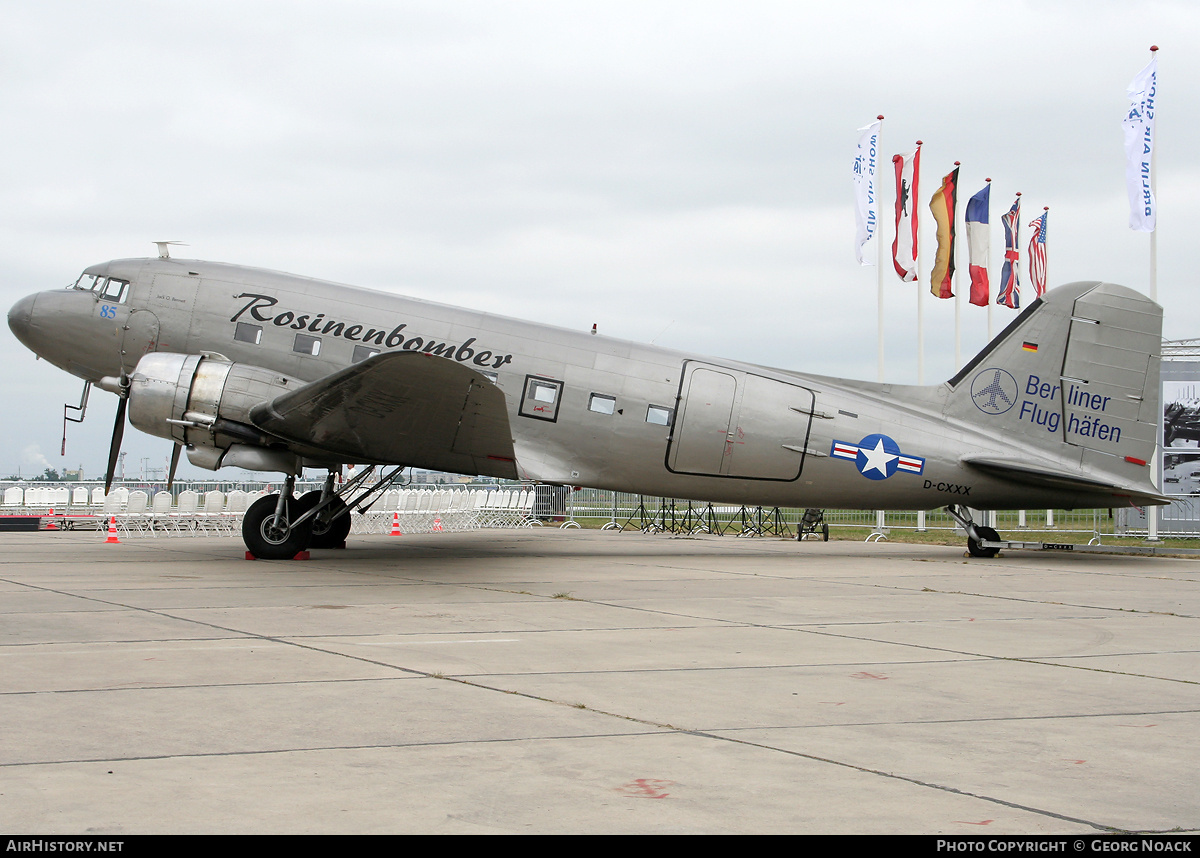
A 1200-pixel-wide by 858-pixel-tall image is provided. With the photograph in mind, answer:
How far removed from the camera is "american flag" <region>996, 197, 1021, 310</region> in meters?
28.9

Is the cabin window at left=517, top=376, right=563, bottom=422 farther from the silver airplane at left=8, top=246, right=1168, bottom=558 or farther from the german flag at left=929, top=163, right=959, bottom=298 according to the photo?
the german flag at left=929, top=163, right=959, bottom=298

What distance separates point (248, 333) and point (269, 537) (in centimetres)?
321

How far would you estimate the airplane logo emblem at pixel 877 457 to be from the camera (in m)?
17.0

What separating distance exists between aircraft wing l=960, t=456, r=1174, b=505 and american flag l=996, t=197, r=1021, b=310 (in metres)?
13.2

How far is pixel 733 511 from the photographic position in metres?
37.7

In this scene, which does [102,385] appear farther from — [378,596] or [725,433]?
[725,433]

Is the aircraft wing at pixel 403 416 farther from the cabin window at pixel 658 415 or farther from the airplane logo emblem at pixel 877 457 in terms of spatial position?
the airplane logo emblem at pixel 877 457

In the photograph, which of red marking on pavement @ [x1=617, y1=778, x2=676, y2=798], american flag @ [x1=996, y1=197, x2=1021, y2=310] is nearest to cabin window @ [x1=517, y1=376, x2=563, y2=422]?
red marking on pavement @ [x1=617, y1=778, x2=676, y2=798]

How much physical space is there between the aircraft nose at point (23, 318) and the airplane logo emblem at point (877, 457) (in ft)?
43.3

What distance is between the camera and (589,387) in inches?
646

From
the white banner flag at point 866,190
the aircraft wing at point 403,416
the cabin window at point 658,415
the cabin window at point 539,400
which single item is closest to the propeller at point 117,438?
the aircraft wing at point 403,416

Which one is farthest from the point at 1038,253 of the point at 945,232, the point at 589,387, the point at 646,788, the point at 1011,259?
the point at 646,788

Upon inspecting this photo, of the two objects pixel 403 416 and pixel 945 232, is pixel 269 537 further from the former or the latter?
pixel 945 232
